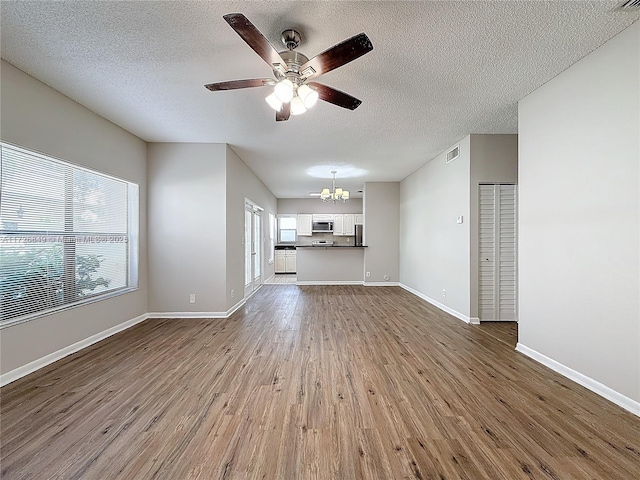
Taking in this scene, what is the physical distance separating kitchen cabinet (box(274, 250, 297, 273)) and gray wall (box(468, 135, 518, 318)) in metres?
6.92

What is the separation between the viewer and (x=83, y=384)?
2.38m

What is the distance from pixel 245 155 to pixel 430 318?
4.04 m

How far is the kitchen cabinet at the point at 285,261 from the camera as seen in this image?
403 inches

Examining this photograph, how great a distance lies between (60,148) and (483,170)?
5066 millimetres

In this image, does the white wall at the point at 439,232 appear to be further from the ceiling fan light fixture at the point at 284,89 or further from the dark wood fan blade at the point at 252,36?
the dark wood fan blade at the point at 252,36

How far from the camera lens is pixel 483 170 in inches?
160

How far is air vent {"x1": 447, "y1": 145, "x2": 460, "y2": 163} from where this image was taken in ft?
14.5

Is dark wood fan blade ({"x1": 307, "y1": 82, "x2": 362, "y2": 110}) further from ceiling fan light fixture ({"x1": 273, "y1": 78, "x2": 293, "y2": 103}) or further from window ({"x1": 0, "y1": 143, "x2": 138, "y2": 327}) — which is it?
window ({"x1": 0, "y1": 143, "x2": 138, "y2": 327})

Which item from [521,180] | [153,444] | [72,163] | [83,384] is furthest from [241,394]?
[521,180]

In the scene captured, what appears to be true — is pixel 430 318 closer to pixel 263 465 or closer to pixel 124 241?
pixel 263 465

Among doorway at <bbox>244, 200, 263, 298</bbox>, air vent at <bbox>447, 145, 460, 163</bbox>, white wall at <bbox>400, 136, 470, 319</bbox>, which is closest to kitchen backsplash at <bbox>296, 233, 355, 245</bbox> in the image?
doorway at <bbox>244, 200, 263, 298</bbox>

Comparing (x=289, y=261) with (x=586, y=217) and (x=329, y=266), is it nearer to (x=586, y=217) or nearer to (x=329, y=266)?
(x=329, y=266)

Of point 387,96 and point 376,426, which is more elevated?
point 387,96

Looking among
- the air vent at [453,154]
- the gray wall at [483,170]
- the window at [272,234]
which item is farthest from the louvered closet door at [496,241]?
the window at [272,234]
